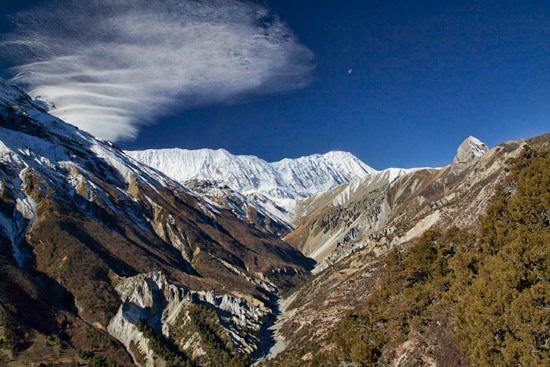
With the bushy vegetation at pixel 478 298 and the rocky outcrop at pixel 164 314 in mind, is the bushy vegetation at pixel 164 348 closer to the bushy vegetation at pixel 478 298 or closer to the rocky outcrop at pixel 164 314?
the rocky outcrop at pixel 164 314

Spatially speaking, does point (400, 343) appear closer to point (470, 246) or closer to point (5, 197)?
point (470, 246)

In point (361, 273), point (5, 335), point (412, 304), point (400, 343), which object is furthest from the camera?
point (361, 273)

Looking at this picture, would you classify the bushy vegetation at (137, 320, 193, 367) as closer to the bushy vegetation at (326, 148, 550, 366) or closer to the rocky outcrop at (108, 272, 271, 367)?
the rocky outcrop at (108, 272, 271, 367)

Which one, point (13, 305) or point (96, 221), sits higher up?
point (96, 221)

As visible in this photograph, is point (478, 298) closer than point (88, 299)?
Yes

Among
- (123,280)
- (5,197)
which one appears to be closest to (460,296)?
(123,280)

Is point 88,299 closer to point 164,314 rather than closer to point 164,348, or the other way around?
point 164,314

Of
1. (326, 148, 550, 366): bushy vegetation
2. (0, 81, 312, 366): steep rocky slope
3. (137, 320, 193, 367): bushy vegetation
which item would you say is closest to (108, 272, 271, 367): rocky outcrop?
(0, 81, 312, 366): steep rocky slope

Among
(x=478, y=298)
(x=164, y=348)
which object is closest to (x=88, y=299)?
(x=164, y=348)
